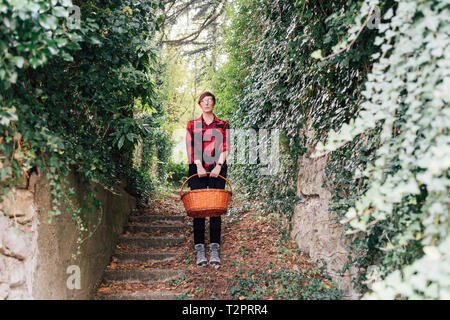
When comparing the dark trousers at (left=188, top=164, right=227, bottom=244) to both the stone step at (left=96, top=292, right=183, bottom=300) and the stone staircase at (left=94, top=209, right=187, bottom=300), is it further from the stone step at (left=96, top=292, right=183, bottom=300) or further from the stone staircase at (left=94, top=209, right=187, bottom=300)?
the stone step at (left=96, top=292, right=183, bottom=300)

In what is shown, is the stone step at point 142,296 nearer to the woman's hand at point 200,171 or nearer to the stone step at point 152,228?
the woman's hand at point 200,171

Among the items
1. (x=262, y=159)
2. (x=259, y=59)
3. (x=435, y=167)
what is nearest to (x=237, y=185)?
(x=262, y=159)

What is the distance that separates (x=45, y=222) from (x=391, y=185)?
6.80 feet

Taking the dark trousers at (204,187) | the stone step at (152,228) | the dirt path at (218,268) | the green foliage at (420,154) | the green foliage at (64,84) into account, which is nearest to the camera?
the green foliage at (420,154)

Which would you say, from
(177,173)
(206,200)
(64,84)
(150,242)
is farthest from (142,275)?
(177,173)

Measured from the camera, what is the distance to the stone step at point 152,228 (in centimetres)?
412

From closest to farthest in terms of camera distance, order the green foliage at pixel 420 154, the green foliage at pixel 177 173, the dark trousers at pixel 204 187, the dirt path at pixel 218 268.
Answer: the green foliage at pixel 420 154
the dirt path at pixel 218 268
the dark trousers at pixel 204 187
the green foliage at pixel 177 173

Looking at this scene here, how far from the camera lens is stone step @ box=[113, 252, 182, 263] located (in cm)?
348

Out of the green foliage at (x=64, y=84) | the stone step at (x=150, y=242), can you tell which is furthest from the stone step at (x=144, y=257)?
the green foliage at (x=64, y=84)

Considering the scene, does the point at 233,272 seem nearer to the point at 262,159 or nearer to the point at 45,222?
the point at 45,222

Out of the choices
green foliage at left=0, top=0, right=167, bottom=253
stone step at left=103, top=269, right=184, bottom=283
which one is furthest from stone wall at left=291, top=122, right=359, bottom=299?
green foliage at left=0, top=0, right=167, bottom=253

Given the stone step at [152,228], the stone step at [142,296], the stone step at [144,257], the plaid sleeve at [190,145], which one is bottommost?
the stone step at [142,296]

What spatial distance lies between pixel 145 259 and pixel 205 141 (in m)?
1.41
